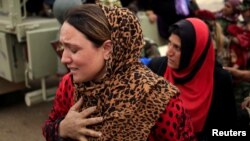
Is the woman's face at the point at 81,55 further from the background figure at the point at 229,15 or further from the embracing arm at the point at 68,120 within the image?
the background figure at the point at 229,15

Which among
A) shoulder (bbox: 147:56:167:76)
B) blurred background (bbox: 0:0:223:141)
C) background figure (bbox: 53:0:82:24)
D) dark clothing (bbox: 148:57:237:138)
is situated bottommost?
blurred background (bbox: 0:0:223:141)

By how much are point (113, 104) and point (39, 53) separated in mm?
2928

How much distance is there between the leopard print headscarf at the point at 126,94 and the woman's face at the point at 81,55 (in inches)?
1.7

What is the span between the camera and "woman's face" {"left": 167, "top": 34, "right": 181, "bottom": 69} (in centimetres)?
252

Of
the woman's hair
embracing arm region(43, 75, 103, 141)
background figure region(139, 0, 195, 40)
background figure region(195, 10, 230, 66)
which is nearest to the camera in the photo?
the woman's hair

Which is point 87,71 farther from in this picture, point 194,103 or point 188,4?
point 188,4

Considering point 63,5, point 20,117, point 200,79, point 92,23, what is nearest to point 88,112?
point 92,23

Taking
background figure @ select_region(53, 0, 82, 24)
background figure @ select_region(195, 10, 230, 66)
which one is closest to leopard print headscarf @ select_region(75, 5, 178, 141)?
background figure @ select_region(53, 0, 82, 24)

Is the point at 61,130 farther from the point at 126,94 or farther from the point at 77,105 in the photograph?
the point at 126,94

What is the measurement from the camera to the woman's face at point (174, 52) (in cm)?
252

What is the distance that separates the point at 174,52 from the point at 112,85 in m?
1.11

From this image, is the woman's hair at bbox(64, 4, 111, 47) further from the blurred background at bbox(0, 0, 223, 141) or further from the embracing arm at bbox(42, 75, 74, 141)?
the blurred background at bbox(0, 0, 223, 141)

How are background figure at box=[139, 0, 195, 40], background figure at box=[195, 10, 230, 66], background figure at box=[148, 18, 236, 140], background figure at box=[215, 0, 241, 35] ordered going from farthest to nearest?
background figure at box=[139, 0, 195, 40] < background figure at box=[215, 0, 241, 35] < background figure at box=[195, 10, 230, 66] < background figure at box=[148, 18, 236, 140]

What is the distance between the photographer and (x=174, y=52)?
8.28 ft
